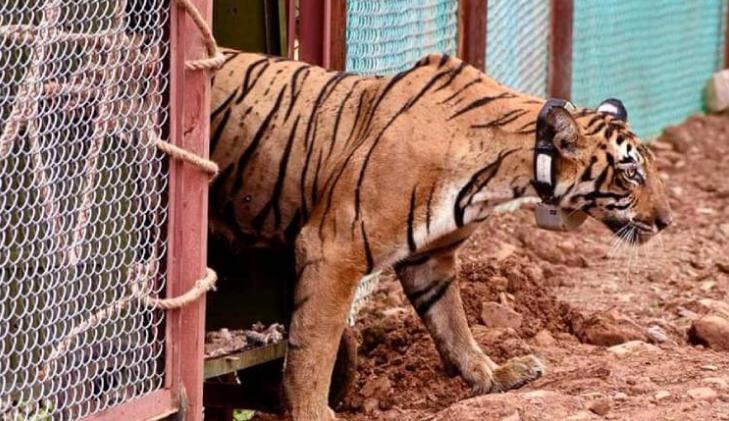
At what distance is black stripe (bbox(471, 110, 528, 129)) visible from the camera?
18.5 feet

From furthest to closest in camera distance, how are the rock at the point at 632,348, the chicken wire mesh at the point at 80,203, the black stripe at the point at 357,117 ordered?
the rock at the point at 632,348 < the black stripe at the point at 357,117 < the chicken wire mesh at the point at 80,203

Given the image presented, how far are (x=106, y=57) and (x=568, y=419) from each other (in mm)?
1759

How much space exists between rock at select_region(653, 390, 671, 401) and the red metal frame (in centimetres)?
146

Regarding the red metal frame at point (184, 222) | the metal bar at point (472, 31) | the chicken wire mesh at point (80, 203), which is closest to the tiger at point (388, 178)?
the red metal frame at point (184, 222)

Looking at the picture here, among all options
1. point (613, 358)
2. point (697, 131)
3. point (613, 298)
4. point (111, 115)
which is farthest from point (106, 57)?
point (697, 131)

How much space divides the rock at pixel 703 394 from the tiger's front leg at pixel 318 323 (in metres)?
1.10

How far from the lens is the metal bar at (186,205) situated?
15.6ft

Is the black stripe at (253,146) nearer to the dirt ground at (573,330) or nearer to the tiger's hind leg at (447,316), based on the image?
the tiger's hind leg at (447,316)

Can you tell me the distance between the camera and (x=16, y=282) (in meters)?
4.27

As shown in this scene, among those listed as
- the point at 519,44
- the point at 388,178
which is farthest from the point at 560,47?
the point at 388,178

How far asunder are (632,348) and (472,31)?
2.68 m

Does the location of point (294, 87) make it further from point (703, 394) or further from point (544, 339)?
point (703, 394)

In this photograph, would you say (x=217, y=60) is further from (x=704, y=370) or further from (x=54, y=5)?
(x=704, y=370)

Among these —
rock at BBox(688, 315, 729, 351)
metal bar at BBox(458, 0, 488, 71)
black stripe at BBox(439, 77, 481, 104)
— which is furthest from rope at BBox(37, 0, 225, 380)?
metal bar at BBox(458, 0, 488, 71)
